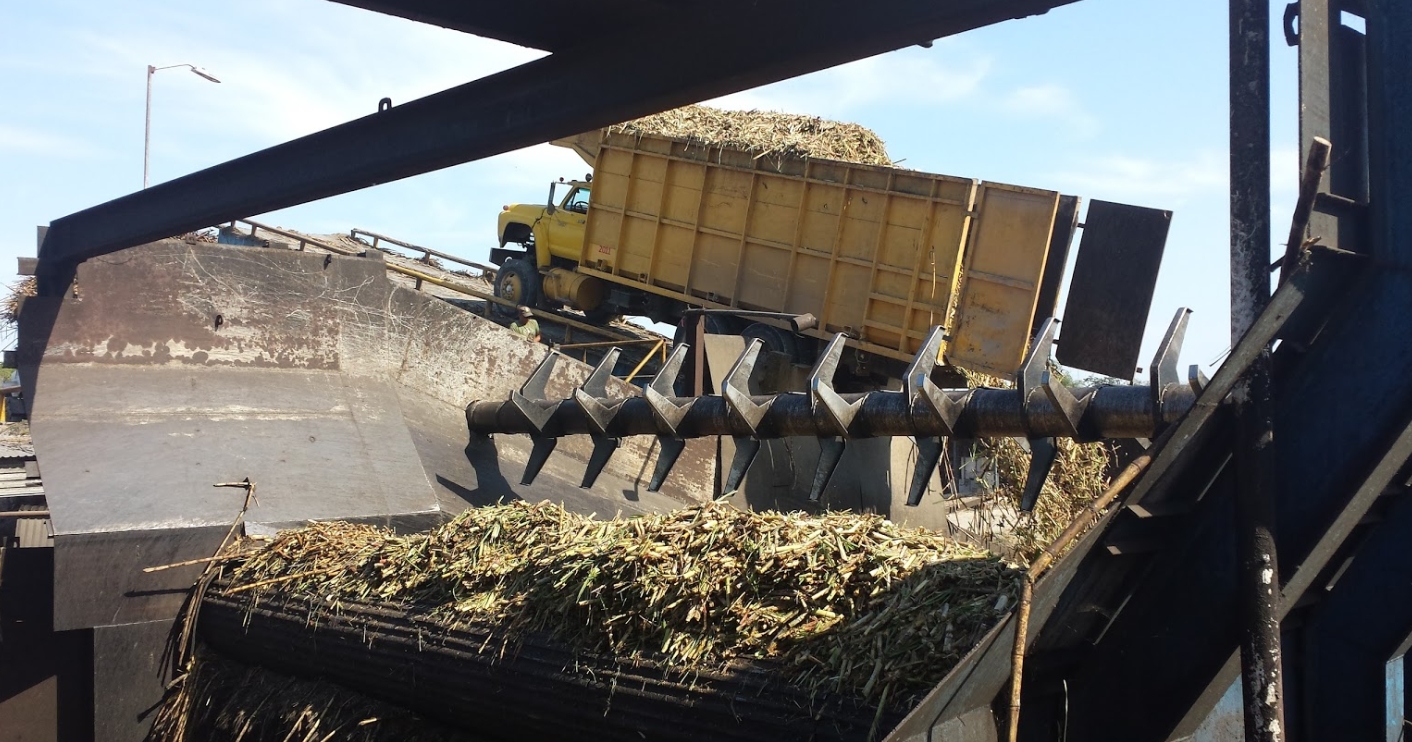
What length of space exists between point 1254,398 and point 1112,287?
7.71m

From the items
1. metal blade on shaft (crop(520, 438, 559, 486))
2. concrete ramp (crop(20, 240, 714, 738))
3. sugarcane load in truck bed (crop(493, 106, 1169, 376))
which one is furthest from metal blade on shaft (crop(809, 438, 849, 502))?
sugarcane load in truck bed (crop(493, 106, 1169, 376))

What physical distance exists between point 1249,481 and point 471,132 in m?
3.07

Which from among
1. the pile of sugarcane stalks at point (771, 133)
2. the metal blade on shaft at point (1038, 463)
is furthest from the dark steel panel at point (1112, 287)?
the metal blade on shaft at point (1038, 463)

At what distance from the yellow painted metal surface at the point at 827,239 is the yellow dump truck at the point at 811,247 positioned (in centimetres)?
1

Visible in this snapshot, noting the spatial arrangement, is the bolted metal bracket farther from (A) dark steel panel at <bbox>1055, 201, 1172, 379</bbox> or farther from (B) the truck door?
(B) the truck door

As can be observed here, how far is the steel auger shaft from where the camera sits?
438 cm

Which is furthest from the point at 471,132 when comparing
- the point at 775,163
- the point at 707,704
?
the point at 775,163

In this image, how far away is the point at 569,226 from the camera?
1515cm

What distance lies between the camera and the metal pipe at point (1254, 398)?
245cm

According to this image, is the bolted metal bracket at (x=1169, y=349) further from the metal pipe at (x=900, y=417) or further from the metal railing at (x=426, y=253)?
the metal railing at (x=426, y=253)

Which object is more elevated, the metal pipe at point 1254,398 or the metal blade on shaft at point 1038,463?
the metal pipe at point 1254,398

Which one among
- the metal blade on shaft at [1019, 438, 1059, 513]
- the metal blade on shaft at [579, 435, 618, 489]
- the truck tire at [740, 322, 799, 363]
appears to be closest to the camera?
the metal blade on shaft at [1019, 438, 1059, 513]

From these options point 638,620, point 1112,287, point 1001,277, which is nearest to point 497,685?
point 638,620

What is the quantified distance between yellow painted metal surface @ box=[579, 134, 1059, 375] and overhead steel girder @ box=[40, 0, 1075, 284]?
7.37 m
